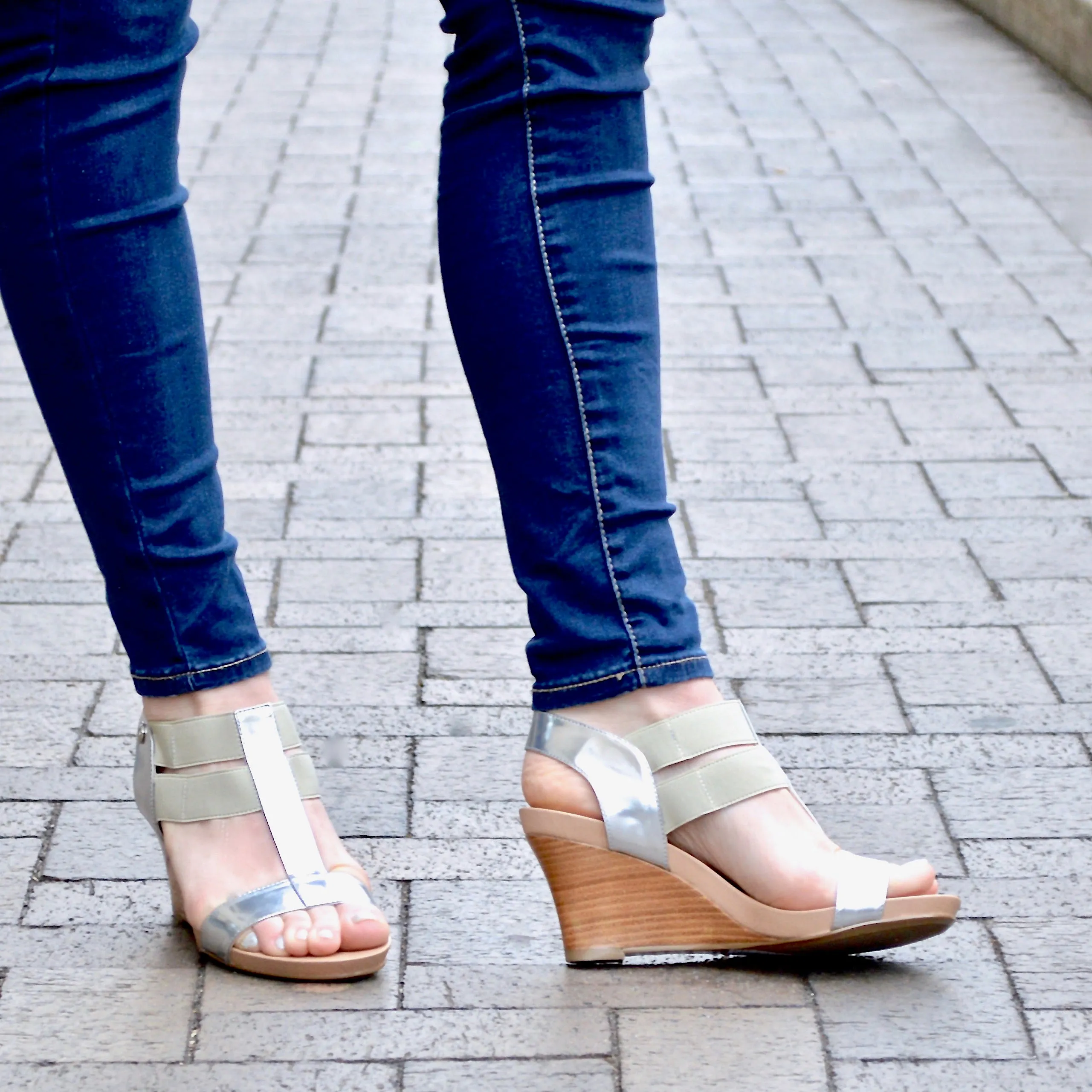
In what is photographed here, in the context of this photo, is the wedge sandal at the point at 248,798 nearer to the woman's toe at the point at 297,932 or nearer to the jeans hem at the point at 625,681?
the woman's toe at the point at 297,932

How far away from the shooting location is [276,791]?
163 centimetres

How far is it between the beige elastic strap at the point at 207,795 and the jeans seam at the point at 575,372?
0.32m

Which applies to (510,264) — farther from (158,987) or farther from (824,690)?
(824,690)

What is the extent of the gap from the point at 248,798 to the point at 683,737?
1.29 feet

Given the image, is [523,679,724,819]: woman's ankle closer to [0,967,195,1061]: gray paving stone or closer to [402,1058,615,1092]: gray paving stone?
[402,1058,615,1092]: gray paving stone

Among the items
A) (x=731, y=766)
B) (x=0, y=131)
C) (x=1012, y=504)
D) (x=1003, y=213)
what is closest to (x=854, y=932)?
(x=731, y=766)

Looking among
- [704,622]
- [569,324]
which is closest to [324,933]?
[569,324]

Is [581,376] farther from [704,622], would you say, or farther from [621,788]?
[704,622]

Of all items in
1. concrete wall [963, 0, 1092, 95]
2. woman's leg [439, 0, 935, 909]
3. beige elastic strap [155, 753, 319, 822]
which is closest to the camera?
woman's leg [439, 0, 935, 909]

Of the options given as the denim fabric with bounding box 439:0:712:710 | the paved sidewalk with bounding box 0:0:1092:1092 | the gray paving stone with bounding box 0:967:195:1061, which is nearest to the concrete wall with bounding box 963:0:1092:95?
the paved sidewalk with bounding box 0:0:1092:1092

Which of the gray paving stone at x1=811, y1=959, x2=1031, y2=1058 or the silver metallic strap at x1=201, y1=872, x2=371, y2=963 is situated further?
the silver metallic strap at x1=201, y1=872, x2=371, y2=963

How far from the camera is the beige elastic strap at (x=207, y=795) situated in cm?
163

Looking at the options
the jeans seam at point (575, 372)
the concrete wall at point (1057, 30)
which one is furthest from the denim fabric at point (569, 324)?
the concrete wall at point (1057, 30)

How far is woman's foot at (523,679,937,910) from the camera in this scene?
156cm
